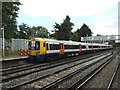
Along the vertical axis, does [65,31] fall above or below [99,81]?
above

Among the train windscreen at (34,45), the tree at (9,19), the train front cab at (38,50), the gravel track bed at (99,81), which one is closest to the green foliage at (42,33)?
the tree at (9,19)

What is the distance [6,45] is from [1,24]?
4.15 meters

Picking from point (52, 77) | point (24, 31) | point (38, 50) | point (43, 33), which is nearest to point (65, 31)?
point (24, 31)

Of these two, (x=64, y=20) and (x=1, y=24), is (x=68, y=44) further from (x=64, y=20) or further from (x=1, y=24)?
(x=64, y=20)

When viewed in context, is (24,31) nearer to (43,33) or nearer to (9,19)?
(9,19)

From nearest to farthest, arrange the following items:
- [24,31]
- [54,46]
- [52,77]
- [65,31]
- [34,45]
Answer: [52,77] → [34,45] → [54,46] → [24,31] → [65,31]

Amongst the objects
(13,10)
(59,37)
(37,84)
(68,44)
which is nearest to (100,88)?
(37,84)

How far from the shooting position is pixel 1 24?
17219mm

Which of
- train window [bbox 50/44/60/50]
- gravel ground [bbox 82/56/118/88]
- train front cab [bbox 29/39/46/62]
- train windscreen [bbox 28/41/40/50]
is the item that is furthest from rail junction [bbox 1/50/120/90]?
train window [bbox 50/44/60/50]

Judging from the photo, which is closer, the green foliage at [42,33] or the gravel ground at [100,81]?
the gravel ground at [100,81]

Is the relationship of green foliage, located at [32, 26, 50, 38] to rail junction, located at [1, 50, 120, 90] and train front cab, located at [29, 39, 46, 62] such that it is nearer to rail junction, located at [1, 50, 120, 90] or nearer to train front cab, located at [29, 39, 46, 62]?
train front cab, located at [29, 39, 46, 62]

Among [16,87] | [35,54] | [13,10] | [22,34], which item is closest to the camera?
[16,87]

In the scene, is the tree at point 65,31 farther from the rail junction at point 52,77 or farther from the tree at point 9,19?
the rail junction at point 52,77

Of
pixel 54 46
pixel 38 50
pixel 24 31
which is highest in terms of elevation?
pixel 24 31
